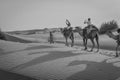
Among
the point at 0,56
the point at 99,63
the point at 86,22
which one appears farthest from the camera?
the point at 86,22

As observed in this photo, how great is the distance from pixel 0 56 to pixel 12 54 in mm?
573

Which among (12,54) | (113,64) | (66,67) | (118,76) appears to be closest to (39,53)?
(12,54)

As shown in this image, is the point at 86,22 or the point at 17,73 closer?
the point at 17,73

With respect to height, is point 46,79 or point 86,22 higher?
point 86,22

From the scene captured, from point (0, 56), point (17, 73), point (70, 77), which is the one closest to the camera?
point (70, 77)

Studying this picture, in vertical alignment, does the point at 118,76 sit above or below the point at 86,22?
below

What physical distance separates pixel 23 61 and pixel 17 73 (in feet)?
4.60

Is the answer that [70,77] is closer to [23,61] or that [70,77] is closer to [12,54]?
[23,61]

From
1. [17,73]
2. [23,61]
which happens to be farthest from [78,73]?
[23,61]

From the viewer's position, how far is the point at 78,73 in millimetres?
7770

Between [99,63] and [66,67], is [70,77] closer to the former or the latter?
[66,67]

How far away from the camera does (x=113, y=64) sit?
922 centimetres

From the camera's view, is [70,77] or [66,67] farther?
[66,67]

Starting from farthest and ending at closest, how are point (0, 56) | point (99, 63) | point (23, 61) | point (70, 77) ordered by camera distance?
point (0, 56) < point (23, 61) < point (99, 63) < point (70, 77)
